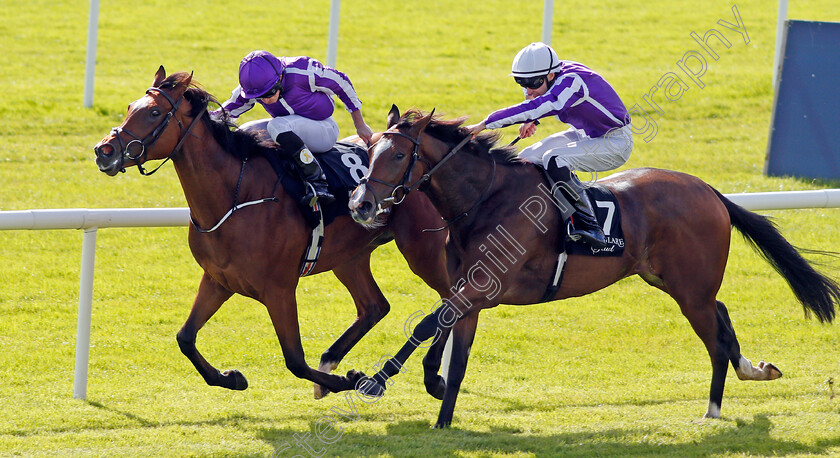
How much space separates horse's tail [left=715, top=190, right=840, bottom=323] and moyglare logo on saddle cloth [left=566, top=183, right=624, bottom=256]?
0.82 meters

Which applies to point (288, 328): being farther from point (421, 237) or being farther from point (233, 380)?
point (421, 237)

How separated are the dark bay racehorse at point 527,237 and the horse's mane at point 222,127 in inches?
34.2

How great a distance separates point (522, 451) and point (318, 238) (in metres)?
1.60

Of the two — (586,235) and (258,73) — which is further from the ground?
(258,73)

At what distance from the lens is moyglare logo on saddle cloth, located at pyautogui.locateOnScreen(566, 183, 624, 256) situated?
5641 mm

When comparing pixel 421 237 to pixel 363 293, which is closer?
pixel 421 237

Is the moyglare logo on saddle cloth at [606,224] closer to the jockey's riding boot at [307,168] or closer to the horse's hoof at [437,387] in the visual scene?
the horse's hoof at [437,387]

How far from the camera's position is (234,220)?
539cm

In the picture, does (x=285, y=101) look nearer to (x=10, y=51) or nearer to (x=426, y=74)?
(x=426, y=74)

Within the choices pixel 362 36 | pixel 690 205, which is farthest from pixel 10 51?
pixel 690 205

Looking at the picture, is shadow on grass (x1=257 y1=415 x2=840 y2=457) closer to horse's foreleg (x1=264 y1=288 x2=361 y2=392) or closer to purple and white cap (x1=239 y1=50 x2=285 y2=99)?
horse's foreleg (x1=264 y1=288 x2=361 y2=392)

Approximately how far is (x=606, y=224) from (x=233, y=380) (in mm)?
2242

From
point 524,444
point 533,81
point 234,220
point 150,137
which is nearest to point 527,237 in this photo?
point 533,81

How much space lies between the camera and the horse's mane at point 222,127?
529 centimetres
